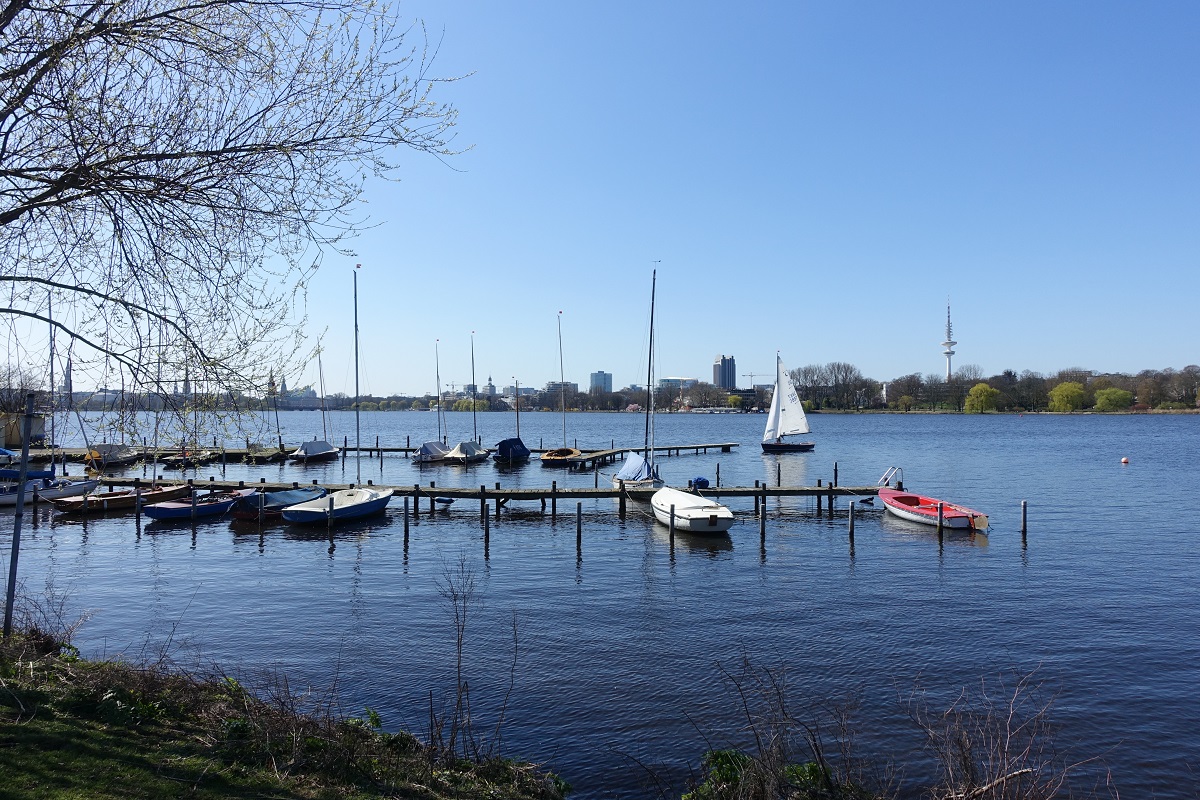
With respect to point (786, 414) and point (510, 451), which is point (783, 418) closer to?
point (786, 414)

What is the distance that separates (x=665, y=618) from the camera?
20.8 m

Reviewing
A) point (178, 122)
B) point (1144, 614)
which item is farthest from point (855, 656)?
point (178, 122)

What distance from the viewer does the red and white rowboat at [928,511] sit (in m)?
34.2

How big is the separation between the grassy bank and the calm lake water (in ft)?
10.6

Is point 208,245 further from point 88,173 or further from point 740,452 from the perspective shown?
point 740,452

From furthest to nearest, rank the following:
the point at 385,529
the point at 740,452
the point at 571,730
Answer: the point at 740,452
the point at 385,529
the point at 571,730

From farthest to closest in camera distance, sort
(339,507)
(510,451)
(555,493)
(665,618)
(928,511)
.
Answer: (510,451)
(555,493)
(339,507)
(928,511)
(665,618)

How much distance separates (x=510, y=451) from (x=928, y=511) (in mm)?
42730

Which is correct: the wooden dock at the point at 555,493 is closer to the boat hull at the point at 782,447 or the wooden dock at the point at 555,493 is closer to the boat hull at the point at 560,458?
the boat hull at the point at 560,458

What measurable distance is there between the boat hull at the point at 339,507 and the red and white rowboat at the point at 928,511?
25.4 meters

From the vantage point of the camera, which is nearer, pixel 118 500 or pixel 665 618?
pixel 665 618

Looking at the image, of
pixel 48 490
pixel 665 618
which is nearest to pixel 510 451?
pixel 48 490

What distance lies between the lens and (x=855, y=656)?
17.5 metres

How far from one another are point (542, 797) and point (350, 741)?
2.39 m
